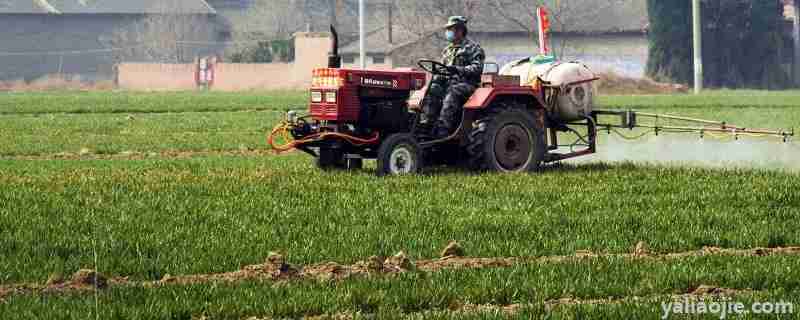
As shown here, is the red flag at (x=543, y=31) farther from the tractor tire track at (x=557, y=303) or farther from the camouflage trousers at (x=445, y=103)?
the tractor tire track at (x=557, y=303)

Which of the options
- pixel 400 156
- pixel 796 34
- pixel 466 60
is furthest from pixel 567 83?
pixel 796 34

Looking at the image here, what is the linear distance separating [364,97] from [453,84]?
108 cm

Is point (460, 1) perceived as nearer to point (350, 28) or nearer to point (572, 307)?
point (350, 28)

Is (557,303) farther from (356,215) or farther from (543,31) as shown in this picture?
(543,31)

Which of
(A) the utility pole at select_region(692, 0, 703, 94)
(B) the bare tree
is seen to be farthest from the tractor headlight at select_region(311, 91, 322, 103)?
(B) the bare tree

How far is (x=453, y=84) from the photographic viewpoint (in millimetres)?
17062

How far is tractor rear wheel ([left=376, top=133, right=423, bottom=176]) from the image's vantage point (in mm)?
16625

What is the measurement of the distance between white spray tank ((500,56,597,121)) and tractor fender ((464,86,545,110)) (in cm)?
31

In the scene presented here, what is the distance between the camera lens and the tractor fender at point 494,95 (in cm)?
1698

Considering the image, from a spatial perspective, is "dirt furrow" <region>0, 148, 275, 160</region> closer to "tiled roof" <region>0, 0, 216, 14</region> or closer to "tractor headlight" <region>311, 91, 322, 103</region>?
"tractor headlight" <region>311, 91, 322, 103</region>

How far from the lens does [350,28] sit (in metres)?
117

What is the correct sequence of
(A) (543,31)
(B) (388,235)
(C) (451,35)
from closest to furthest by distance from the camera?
(B) (388,235)
(C) (451,35)
(A) (543,31)

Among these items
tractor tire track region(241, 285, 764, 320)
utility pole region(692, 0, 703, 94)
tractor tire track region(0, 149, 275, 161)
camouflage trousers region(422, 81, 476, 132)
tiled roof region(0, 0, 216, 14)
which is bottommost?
tractor tire track region(241, 285, 764, 320)

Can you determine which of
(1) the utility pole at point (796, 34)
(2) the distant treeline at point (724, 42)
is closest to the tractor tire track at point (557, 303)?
(2) the distant treeline at point (724, 42)
